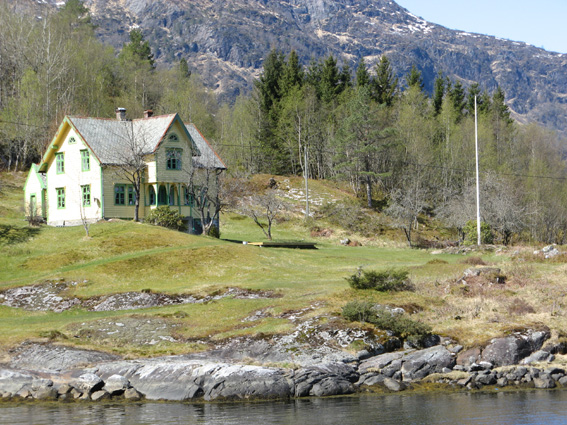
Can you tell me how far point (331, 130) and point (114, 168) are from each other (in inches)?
1751

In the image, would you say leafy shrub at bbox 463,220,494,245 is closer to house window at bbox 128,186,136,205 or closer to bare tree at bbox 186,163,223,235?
bare tree at bbox 186,163,223,235

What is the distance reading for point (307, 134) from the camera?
102 m

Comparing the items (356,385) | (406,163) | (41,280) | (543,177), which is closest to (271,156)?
(406,163)

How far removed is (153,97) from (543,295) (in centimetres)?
8895

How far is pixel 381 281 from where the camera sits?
37.2 meters

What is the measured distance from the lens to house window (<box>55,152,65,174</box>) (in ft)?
213

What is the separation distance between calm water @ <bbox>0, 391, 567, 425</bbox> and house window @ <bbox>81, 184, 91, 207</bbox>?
39.1 metres

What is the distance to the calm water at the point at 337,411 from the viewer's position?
73.3ft

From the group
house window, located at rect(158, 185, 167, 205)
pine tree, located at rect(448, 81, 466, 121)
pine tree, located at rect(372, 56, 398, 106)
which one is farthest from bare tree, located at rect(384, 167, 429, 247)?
pine tree, located at rect(448, 81, 466, 121)

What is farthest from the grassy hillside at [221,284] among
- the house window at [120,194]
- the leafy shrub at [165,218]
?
the house window at [120,194]

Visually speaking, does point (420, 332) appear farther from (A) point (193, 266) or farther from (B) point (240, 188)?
(B) point (240, 188)

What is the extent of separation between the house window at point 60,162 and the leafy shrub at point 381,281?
123 ft

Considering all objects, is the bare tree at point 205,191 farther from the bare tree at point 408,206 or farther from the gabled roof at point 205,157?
the bare tree at point 408,206

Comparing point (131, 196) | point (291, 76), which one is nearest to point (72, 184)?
point (131, 196)
